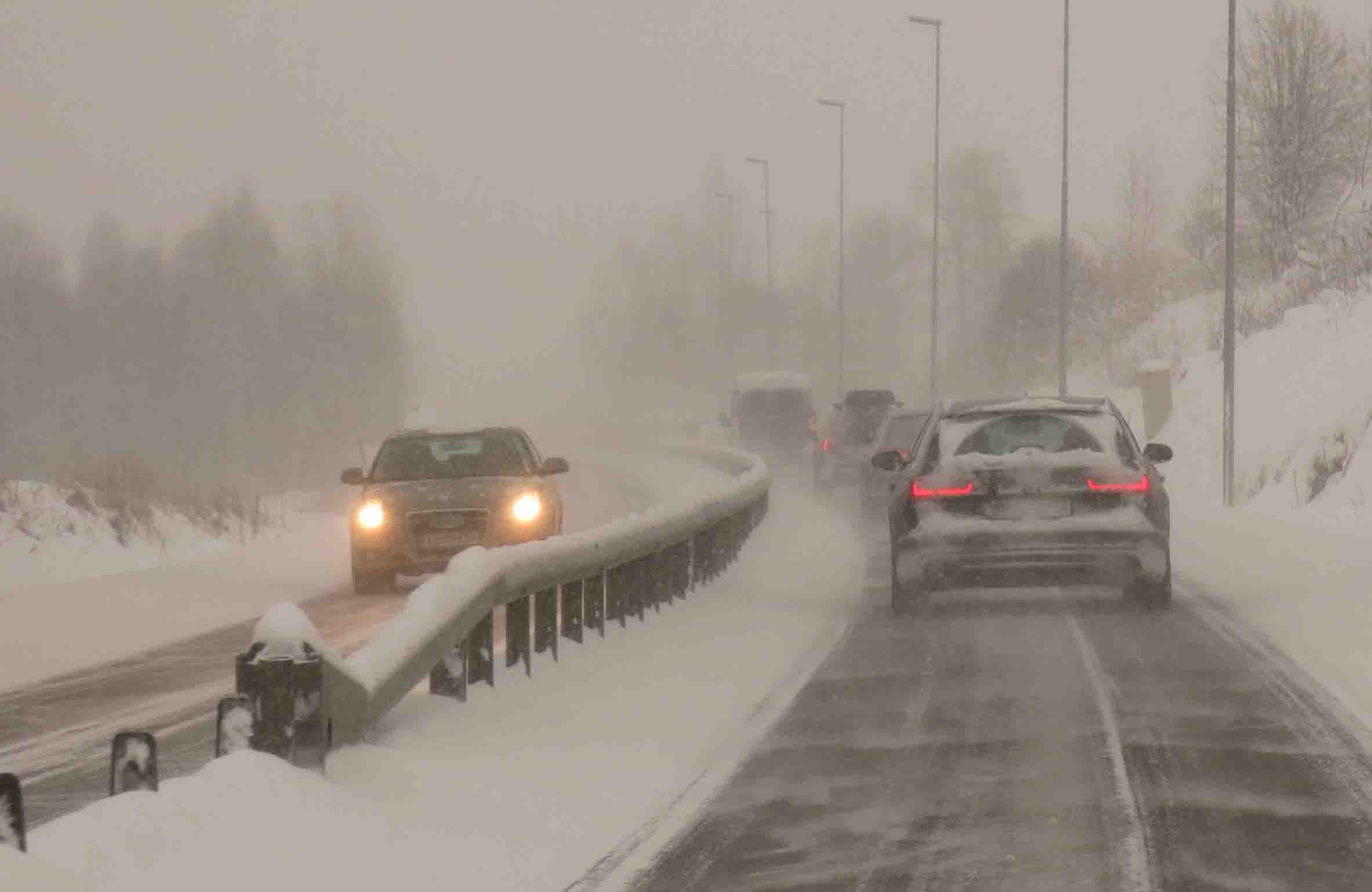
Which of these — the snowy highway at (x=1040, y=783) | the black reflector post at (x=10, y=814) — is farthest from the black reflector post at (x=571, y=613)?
the black reflector post at (x=10, y=814)

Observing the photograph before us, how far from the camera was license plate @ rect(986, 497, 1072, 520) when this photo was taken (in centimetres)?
1856

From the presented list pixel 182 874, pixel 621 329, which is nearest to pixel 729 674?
pixel 182 874

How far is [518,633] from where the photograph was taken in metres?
14.2

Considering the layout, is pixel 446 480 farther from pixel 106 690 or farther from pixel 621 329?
pixel 621 329

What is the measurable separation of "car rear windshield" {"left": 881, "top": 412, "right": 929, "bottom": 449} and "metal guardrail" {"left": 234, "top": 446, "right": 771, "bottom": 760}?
9.21 meters

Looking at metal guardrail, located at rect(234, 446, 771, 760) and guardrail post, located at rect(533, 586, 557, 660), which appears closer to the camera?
metal guardrail, located at rect(234, 446, 771, 760)

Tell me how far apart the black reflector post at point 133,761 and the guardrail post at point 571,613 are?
8.00m

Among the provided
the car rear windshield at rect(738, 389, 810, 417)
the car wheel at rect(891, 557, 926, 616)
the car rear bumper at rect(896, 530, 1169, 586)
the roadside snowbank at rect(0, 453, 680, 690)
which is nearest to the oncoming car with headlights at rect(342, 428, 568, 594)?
the roadside snowbank at rect(0, 453, 680, 690)

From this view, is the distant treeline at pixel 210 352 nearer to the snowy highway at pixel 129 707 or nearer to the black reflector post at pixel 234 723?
the snowy highway at pixel 129 707

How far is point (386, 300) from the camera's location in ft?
518

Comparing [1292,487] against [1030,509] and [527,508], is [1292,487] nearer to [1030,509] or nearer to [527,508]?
[527,508]

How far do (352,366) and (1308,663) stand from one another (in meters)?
138

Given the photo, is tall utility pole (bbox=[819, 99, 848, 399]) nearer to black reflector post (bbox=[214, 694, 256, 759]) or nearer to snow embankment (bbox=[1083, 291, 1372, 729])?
snow embankment (bbox=[1083, 291, 1372, 729])

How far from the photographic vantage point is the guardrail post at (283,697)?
920cm
